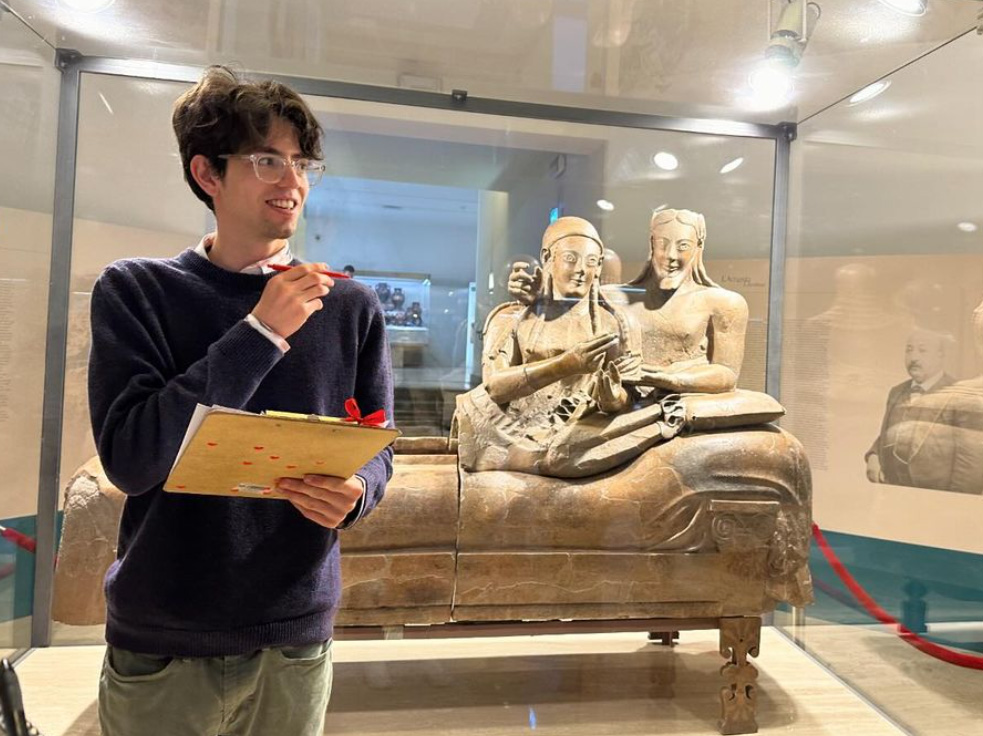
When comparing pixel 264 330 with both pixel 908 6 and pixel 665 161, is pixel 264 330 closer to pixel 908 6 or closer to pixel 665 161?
pixel 665 161

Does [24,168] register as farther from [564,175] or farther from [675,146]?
[675,146]

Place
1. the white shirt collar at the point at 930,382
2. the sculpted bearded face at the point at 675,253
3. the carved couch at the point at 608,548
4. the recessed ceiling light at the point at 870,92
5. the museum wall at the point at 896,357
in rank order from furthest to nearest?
the sculpted bearded face at the point at 675,253, the recessed ceiling light at the point at 870,92, the white shirt collar at the point at 930,382, the museum wall at the point at 896,357, the carved couch at the point at 608,548

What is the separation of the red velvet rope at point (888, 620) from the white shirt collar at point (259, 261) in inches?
119

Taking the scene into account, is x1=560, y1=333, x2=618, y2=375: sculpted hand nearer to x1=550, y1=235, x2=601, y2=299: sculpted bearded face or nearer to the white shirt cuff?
x1=550, y1=235, x2=601, y2=299: sculpted bearded face

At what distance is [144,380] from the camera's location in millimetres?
1249

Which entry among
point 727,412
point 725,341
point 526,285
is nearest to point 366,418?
point 727,412

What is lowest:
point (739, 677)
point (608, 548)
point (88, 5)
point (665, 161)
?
point (739, 677)

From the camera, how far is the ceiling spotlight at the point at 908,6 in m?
3.06

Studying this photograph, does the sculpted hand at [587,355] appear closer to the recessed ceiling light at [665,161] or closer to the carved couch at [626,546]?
the carved couch at [626,546]

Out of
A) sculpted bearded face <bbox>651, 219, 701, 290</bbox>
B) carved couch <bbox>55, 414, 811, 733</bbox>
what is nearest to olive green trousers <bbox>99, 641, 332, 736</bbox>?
carved couch <bbox>55, 414, 811, 733</bbox>

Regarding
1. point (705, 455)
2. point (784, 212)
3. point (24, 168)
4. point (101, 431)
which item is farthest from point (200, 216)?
point (784, 212)

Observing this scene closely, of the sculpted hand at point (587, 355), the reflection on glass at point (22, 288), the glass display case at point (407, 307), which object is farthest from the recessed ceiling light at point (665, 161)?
the reflection on glass at point (22, 288)

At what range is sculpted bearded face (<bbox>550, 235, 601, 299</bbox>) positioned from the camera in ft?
11.0

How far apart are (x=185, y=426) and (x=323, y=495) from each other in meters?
0.25
